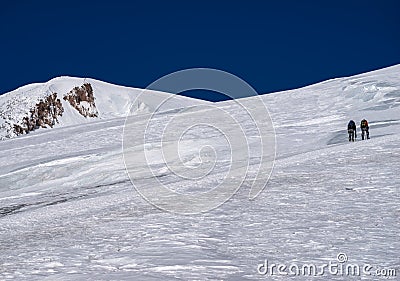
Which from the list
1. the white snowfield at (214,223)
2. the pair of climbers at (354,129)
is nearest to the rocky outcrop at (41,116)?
the white snowfield at (214,223)

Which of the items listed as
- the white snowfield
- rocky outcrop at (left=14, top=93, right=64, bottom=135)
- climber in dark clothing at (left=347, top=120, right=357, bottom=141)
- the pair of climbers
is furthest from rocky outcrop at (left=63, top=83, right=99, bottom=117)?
climber in dark clothing at (left=347, top=120, right=357, bottom=141)

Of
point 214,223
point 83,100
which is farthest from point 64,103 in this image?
point 214,223

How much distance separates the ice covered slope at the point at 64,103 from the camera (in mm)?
160500

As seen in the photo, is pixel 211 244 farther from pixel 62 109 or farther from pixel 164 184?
pixel 62 109

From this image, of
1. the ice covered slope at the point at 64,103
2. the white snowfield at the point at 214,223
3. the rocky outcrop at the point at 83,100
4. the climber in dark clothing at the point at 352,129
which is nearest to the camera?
the white snowfield at the point at 214,223

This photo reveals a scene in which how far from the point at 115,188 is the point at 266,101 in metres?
34.5

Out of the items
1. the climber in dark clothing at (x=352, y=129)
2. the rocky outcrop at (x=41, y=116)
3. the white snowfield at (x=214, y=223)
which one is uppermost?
the rocky outcrop at (x=41, y=116)

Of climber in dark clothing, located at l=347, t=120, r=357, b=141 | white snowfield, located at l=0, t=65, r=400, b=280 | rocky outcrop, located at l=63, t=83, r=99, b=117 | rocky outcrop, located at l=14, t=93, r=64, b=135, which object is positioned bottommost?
white snowfield, located at l=0, t=65, r=400, b=280

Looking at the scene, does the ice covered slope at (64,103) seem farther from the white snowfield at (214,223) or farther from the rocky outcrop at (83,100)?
the white snowfield at (214,223)

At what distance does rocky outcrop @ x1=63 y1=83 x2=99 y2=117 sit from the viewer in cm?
17200

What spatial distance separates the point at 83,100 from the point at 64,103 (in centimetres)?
1010

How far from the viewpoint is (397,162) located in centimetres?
1892

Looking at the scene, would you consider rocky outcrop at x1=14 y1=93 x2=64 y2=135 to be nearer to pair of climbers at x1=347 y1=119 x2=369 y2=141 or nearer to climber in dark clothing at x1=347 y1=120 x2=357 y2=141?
pair of climbers at x1=347 y1=119 x2=369 y2=141

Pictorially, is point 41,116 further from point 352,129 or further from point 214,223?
point 214,223
